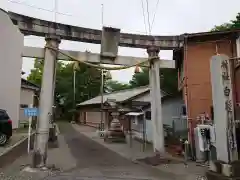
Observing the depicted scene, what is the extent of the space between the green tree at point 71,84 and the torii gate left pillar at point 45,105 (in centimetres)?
4242

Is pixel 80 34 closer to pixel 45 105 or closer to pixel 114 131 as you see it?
pixel 45 105

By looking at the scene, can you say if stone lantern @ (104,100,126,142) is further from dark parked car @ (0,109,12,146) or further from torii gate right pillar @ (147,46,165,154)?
torii gate right pillar @ (147,46,165,154)

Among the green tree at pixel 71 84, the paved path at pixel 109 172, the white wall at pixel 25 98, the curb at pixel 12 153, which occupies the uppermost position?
the green tree at pixel 71 84

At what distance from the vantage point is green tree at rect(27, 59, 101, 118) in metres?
54.8

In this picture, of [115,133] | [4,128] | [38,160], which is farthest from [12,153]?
[115,133]

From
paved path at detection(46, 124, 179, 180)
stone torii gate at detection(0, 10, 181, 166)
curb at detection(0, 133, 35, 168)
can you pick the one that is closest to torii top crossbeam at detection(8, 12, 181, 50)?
stone torii gate at detection(0, 10, 181, 166)

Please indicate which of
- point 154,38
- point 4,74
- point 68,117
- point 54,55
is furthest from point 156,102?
point 68,117

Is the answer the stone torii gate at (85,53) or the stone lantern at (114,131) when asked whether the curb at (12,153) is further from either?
the stone lantern at (114,131)

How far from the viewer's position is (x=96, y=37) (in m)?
12.5

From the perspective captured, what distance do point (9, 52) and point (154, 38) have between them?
13340 mm

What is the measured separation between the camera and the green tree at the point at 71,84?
54812 millimetres

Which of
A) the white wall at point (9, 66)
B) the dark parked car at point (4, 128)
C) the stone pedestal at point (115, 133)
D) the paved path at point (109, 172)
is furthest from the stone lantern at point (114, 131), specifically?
the dark parked car at point (4, 128)

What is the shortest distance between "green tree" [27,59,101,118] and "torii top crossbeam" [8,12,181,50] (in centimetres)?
4082

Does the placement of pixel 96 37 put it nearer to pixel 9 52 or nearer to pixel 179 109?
pixel 179 109
